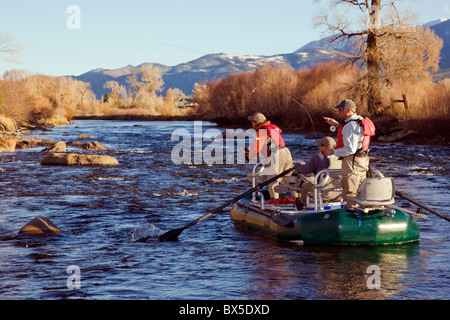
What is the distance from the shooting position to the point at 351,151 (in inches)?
364

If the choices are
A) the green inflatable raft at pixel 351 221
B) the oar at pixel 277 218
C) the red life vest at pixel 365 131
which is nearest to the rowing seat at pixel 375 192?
the green inflatable raft at pixel 351 221

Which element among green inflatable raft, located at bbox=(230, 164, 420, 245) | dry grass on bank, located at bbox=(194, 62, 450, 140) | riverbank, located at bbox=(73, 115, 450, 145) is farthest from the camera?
dry grass on bank, located at bbox=(194, 62, 450, 140)

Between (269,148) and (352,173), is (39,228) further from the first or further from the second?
(352,173)

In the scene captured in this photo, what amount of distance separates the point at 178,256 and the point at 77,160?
1387 centimetres

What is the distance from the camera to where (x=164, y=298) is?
768 centimetres

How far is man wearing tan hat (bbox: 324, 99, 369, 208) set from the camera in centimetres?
922

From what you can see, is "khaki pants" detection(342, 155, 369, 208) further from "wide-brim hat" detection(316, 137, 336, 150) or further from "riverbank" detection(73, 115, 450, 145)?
"riverbank" detection(73, 115, 450, 145)

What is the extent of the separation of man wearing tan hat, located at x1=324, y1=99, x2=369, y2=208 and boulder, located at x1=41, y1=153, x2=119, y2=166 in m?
14.8

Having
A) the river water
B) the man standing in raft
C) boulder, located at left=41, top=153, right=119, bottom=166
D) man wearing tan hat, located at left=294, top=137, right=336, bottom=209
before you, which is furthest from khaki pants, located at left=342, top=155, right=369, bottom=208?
boulder, located at left=41, top=153, right=119, bottom=166

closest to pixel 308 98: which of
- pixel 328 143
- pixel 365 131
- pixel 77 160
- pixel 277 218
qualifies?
pixel 77 160

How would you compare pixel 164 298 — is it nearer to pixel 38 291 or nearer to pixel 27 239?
pixel 38 291

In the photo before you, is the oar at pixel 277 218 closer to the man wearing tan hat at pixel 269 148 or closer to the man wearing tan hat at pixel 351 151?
the man wearing tan hat at pixel 269 148

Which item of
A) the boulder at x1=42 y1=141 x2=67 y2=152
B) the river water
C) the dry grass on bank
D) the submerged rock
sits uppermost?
the dry grass on bank
